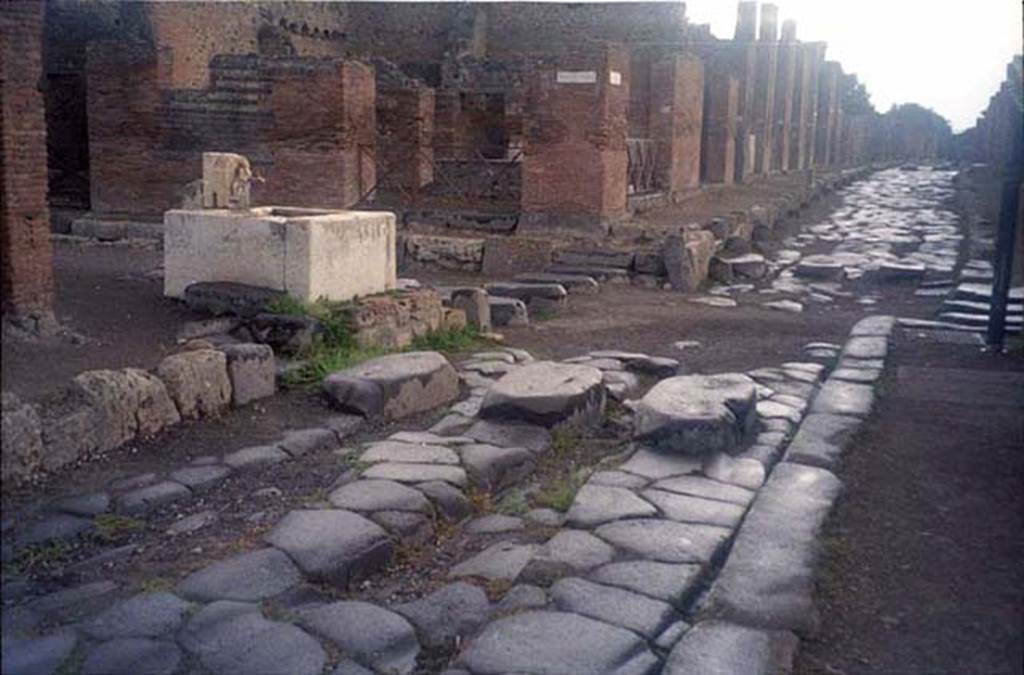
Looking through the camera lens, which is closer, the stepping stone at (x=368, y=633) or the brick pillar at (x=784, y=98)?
the stepping stone at (x=368, y=633)

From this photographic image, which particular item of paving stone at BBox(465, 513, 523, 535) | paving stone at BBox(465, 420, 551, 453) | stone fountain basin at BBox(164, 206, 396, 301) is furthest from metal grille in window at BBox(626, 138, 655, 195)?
paving stone at BBox(465, 513, 523, 535)

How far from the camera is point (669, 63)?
20.1 meters

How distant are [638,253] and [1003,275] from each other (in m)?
4.77

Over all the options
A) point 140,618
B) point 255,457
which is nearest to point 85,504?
point 255,457

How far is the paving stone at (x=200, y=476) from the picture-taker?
4.92 metres

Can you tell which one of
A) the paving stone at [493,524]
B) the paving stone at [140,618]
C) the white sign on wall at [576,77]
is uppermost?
the white sign on wall at [576,77]

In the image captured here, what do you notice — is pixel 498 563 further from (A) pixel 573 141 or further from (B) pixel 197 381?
(A) pixel 573 141

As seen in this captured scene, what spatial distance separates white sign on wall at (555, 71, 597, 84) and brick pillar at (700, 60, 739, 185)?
37.1 ft

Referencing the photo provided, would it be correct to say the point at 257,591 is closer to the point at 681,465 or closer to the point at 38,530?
the point at 38,530

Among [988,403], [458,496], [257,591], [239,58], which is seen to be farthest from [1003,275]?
[239,58]

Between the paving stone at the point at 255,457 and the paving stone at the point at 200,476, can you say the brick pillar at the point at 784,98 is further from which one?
the paving stone at the point at 200,476

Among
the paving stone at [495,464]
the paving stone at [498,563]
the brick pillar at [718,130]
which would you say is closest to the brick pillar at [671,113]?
the brick pillar at [718,130]

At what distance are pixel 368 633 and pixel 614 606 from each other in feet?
2.88

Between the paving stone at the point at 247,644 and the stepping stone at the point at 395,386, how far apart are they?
8.50 ft
